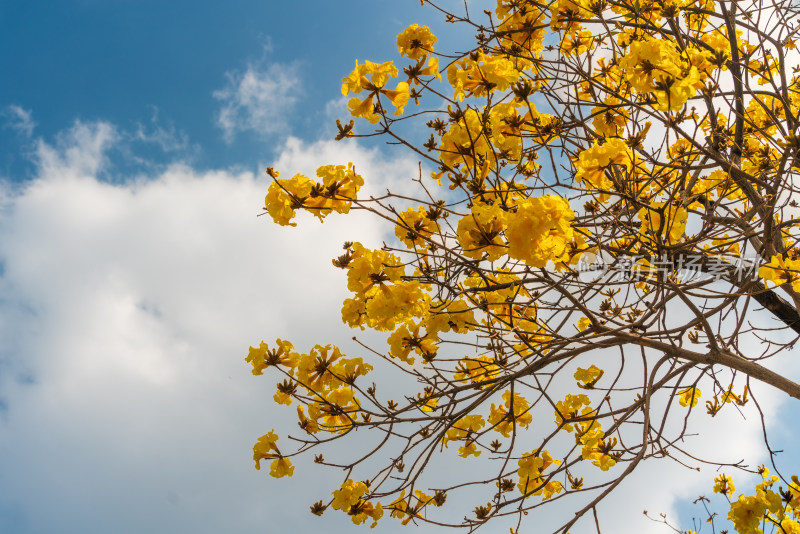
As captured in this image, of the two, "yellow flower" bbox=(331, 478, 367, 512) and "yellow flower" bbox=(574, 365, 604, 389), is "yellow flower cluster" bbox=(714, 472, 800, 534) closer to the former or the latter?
"yellow flower" bbox=(574, 365, 604, 389)

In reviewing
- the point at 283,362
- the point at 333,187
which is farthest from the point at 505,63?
the point at 283,362

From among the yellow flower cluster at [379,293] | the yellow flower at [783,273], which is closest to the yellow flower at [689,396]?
the yellow flower at [783,273]

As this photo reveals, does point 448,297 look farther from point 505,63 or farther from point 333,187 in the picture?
point 505,63

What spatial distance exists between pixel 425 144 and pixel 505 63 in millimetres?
749

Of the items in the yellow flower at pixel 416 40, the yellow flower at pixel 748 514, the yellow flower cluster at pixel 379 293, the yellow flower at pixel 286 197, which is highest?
the yellow flower at pixel 416 40

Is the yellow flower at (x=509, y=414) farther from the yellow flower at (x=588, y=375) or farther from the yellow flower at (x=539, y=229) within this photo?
the yellow flower at (x=539, y=229)

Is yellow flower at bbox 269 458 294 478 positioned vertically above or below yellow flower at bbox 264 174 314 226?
below

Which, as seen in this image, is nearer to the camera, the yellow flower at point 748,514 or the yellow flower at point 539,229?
the yellow flower at point 539,229

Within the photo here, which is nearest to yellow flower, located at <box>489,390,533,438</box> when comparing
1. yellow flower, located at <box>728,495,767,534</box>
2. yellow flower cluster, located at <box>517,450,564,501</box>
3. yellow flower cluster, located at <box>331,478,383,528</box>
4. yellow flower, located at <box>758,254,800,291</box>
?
yellow flower cluster, located at <box>517,450,564,501</box>

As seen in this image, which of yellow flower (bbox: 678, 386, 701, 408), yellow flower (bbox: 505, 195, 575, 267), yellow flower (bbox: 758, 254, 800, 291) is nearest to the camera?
yellow flower (bbox: 505, 195, 575, 267)

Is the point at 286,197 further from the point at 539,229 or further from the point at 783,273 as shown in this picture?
the point at 783,273

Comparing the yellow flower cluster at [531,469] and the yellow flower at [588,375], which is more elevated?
the yellow flower at [588,375]

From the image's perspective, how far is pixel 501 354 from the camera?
290 cm

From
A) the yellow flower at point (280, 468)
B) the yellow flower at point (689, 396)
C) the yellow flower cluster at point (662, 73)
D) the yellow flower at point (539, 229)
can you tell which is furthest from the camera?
the yellow flower at point (689, 396)
